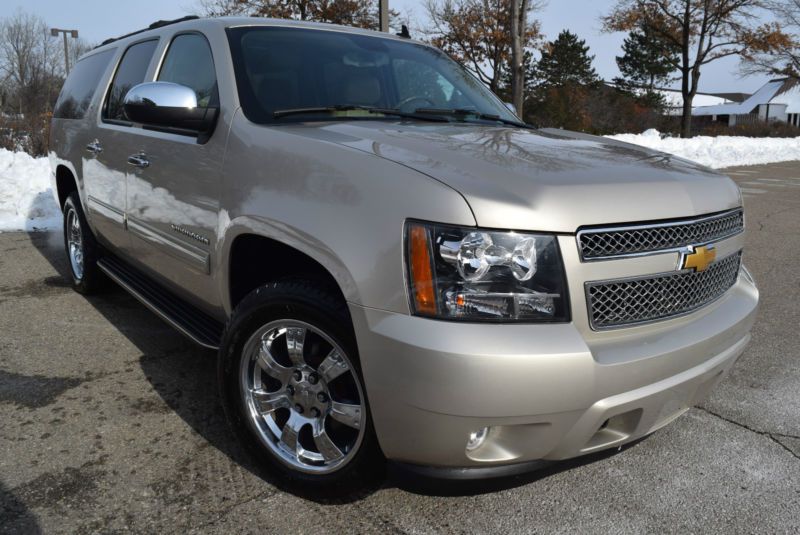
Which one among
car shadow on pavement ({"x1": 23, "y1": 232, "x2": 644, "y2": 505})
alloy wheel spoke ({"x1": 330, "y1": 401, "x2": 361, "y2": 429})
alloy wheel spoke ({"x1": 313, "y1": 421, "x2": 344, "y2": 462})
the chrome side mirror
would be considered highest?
the chrome side mirror

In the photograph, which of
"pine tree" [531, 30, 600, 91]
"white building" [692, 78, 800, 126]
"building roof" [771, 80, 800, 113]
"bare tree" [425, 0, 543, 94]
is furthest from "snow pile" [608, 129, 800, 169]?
"building roof" [771, 80, 800, 113]

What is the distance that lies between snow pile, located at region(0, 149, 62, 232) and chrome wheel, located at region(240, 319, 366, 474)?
6.18 meters

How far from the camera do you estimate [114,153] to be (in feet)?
12.4

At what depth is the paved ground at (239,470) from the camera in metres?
2.27

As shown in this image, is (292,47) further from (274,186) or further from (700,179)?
(700,179)

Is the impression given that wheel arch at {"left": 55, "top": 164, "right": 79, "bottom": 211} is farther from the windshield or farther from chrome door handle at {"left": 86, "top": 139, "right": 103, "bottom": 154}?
the windshield

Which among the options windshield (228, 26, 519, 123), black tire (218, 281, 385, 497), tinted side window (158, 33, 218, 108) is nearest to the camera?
black tire (218, 281, 385, 497)

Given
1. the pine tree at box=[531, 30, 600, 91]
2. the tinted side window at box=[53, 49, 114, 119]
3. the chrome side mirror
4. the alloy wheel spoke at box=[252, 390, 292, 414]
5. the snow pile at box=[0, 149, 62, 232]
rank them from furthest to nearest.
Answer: the pine tree at box=[531, 30, 600, 91], the snow pile at box=[0, 149, 62, 232], the tinted side window at box=[53, 49, 114, 119], the chrome side mirror, the alloy wheel spoke at box=[252, 390, 292, 414]

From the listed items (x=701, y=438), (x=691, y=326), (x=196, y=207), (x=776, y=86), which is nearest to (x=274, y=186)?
(x=196, y=207)

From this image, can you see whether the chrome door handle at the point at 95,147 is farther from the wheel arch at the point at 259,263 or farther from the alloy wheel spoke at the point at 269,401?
the alloy wheel spoke at the point at 269,401

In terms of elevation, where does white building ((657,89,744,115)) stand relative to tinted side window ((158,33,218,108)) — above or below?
above

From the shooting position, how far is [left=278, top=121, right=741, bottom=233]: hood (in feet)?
6.23

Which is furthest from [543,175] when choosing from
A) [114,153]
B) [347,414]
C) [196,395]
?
[114,153]

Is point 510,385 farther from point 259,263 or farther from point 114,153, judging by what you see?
point 114,153
